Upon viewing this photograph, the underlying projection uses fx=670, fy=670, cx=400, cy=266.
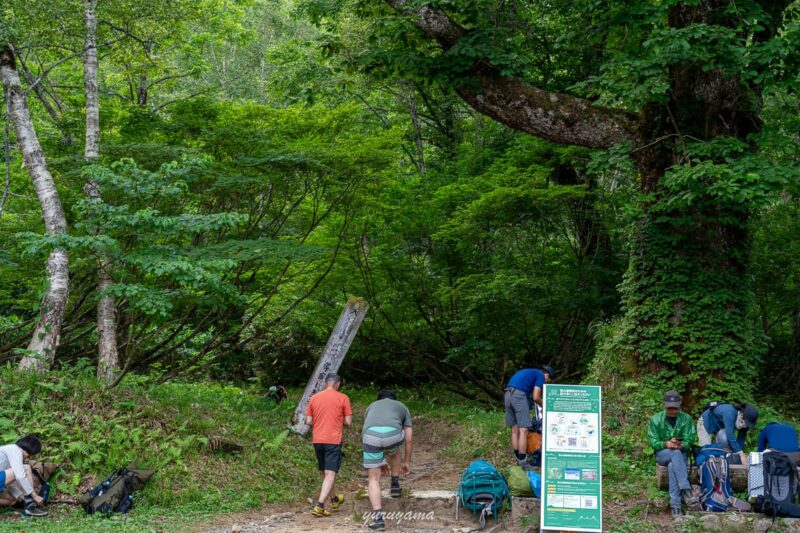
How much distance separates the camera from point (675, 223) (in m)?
10.4

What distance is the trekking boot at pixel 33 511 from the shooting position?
301 inches

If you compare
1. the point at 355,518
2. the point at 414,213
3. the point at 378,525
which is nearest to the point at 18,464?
the point at 355,518

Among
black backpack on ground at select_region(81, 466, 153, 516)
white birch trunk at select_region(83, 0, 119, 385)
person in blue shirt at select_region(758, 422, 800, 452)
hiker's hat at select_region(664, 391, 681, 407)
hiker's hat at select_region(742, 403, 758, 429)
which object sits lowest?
black backpack on ground at select_region(81, 466, 153, 516)

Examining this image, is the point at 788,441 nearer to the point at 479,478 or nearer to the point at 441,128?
the point at 479,478

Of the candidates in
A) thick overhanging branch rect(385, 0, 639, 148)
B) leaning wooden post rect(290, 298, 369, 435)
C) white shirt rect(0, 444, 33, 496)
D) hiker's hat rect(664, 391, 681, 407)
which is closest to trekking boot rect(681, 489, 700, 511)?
hiker's hat rect(664, 391, 681, 407)

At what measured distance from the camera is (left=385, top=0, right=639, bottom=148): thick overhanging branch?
1124cm

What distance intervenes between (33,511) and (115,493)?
89cm

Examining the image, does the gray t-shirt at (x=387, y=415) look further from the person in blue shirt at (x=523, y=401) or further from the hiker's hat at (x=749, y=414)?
the hiker's hat at (x=749, y=414)

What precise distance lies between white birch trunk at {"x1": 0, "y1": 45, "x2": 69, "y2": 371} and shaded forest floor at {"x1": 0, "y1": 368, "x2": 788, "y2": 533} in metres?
0.61

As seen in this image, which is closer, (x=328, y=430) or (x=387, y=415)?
(x=387, y=415)

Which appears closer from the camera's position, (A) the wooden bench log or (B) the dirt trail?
(B) the dirt trail

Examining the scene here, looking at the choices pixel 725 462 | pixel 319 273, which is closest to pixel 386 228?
pixel 319 273

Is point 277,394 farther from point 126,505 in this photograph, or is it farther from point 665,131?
point 665,131

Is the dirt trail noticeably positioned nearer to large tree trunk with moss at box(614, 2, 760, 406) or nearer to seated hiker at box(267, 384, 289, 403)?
large tree trunk with moss at box(614, 2, 760, 406)
